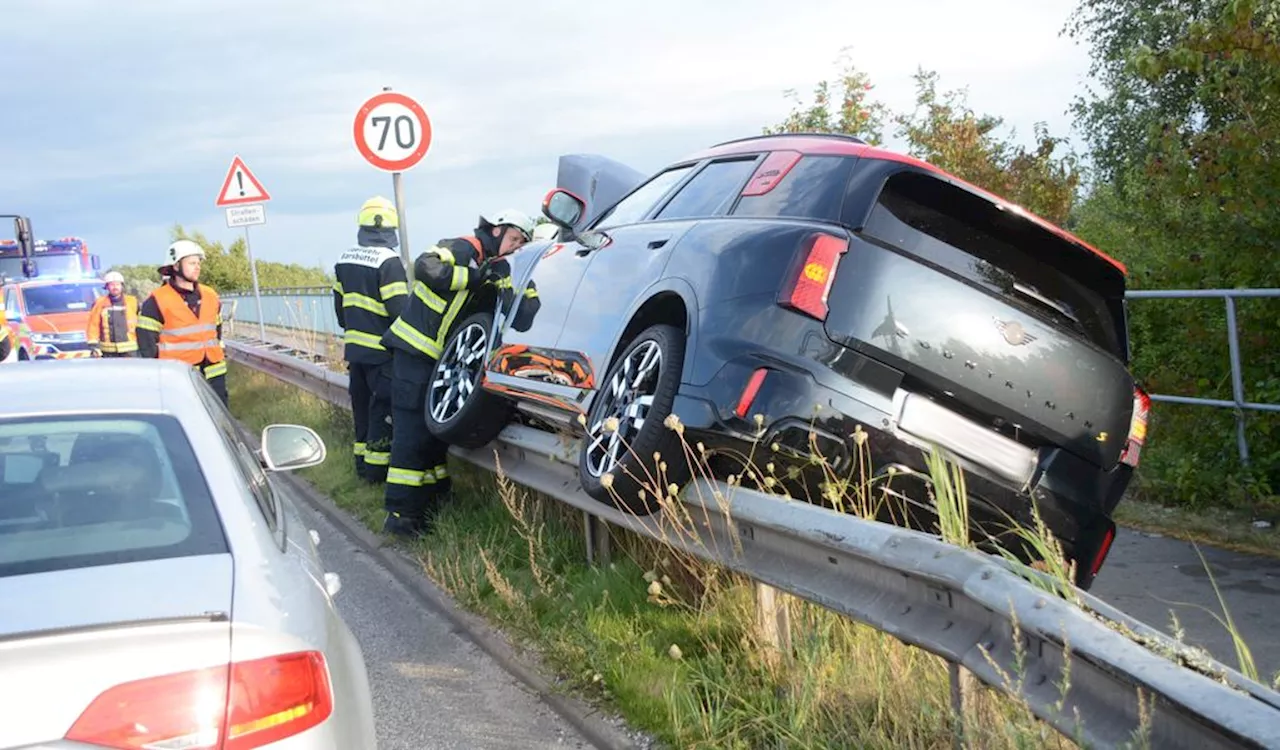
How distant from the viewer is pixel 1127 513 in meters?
6.79

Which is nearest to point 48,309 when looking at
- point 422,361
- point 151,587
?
point 422,361

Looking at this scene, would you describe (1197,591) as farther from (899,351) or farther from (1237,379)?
(899,351)

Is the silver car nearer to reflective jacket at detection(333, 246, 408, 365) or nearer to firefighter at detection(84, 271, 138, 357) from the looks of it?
reflective jacket at detection(333, 246, 408, 365)

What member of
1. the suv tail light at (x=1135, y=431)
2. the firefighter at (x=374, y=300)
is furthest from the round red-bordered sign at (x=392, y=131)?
the suv tail light at (x=1135, y=431)

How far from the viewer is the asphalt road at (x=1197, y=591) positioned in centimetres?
461

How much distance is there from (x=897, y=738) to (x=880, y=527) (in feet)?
1.90

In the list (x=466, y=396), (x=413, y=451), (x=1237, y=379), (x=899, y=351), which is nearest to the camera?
(x=899, y=351)

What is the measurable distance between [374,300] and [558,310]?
9.11ft

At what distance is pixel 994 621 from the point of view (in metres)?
2.84

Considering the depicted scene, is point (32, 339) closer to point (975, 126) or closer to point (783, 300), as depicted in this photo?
point (975, 126)

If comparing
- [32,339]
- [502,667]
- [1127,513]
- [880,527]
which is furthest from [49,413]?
[32,339]

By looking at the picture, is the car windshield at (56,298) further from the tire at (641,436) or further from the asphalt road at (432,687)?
the tire at (641,436)

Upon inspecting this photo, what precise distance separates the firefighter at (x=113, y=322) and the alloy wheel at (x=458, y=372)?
28.8 feet

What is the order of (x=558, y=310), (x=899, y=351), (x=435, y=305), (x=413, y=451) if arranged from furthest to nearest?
(x=435, y=305), (x=413, y=451), (x=558, y=310), (x=899, y=351)
